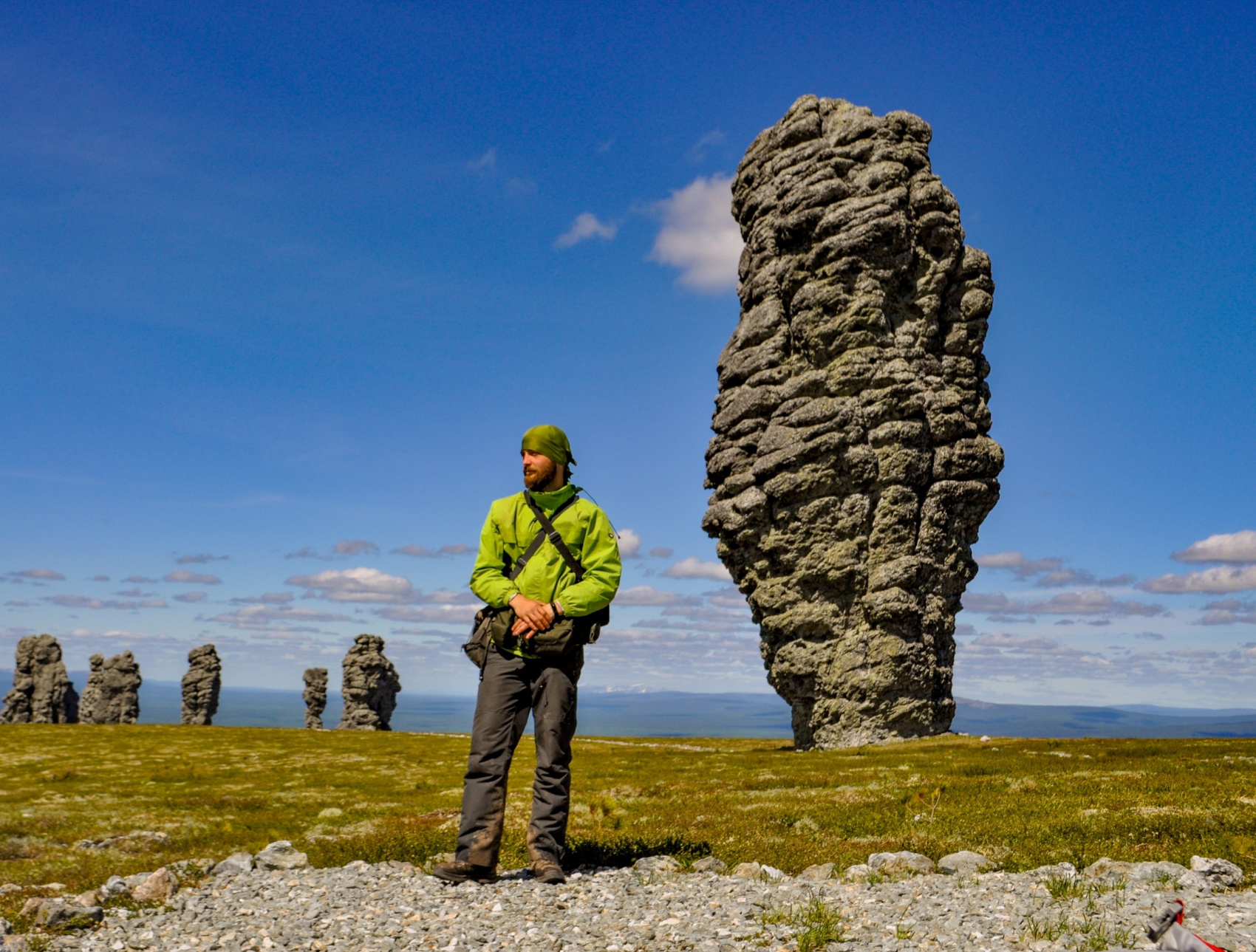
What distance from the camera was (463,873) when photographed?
9914 mm

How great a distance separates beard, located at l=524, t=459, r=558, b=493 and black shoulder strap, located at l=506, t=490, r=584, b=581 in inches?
6.5

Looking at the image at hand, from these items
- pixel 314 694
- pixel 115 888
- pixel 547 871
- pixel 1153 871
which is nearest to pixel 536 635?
pixel 547 871

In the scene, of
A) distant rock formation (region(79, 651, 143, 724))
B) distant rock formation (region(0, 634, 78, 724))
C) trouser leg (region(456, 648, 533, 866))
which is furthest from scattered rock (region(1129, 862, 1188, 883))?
distant rock formation (region(0, 634, 78, 724))

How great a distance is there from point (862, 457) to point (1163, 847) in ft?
89.4

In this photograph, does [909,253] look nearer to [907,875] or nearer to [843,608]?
[843,608]

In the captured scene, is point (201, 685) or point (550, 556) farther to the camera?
point (201, 685)

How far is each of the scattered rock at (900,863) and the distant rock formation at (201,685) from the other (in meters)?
94.7

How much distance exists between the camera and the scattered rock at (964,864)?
1019 centimetres

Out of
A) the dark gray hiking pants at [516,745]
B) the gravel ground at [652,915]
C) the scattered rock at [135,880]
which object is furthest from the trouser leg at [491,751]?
the scattered rock at [135,880]

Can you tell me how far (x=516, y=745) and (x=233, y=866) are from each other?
4.31 metres

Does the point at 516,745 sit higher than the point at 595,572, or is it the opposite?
the point at 595,572

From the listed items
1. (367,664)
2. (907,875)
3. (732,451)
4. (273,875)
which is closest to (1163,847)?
(907,875)

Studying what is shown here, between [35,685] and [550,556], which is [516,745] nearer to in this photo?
[550,556]

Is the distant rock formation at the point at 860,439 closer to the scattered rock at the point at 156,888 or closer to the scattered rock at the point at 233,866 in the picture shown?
the scattered rock at the point at 233,866
